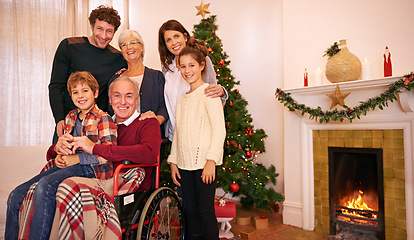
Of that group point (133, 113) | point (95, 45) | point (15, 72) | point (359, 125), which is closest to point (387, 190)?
point (359, 125)

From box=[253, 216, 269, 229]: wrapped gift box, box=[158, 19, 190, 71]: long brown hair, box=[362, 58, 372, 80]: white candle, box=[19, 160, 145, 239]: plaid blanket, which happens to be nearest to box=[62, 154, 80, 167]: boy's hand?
box=[19, 160, 145, 239]: plaid blanket

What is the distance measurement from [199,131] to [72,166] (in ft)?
2.42

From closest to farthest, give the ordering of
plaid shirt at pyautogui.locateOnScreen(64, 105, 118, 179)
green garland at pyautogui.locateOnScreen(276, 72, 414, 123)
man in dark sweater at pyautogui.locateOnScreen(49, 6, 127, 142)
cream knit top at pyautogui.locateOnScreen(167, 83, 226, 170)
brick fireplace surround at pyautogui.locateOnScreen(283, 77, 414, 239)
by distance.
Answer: plaid shirt at pyautogui.locateOnScreen(64, 105, 118, 179) < cream knit top at pyautogui.locateOnScreen(167, 83, 226, 170) < man in dark sweater at pyautogui.locateOnScreen(49, 6, 127, 142) < green garland at pyautogui.locateOnScreen(276, 72, 414, 123) < brick fireplace surround at pyautogui.locateOnScreen(283, 77, 414, 239)

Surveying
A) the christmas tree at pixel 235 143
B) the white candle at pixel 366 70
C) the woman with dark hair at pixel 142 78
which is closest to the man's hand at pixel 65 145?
the woman with dark hair at pixel 142 78

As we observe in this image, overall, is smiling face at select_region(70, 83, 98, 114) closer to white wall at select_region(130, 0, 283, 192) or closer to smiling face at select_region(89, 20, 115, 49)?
smiling face at select_region(89, 20, 115, 49)

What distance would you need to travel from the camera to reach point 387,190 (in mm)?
2465

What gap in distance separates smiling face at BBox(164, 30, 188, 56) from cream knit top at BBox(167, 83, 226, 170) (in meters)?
0.40

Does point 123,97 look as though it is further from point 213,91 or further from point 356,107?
point 356,107

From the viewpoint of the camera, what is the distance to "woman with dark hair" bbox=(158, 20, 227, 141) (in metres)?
2.09

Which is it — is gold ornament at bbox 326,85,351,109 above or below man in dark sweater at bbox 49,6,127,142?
below

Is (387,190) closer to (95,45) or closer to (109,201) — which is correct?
(109,201)

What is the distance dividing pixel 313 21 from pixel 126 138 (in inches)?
87.9

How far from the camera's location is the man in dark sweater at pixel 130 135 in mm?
1604

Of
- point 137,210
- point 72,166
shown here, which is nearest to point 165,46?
point 72,166
